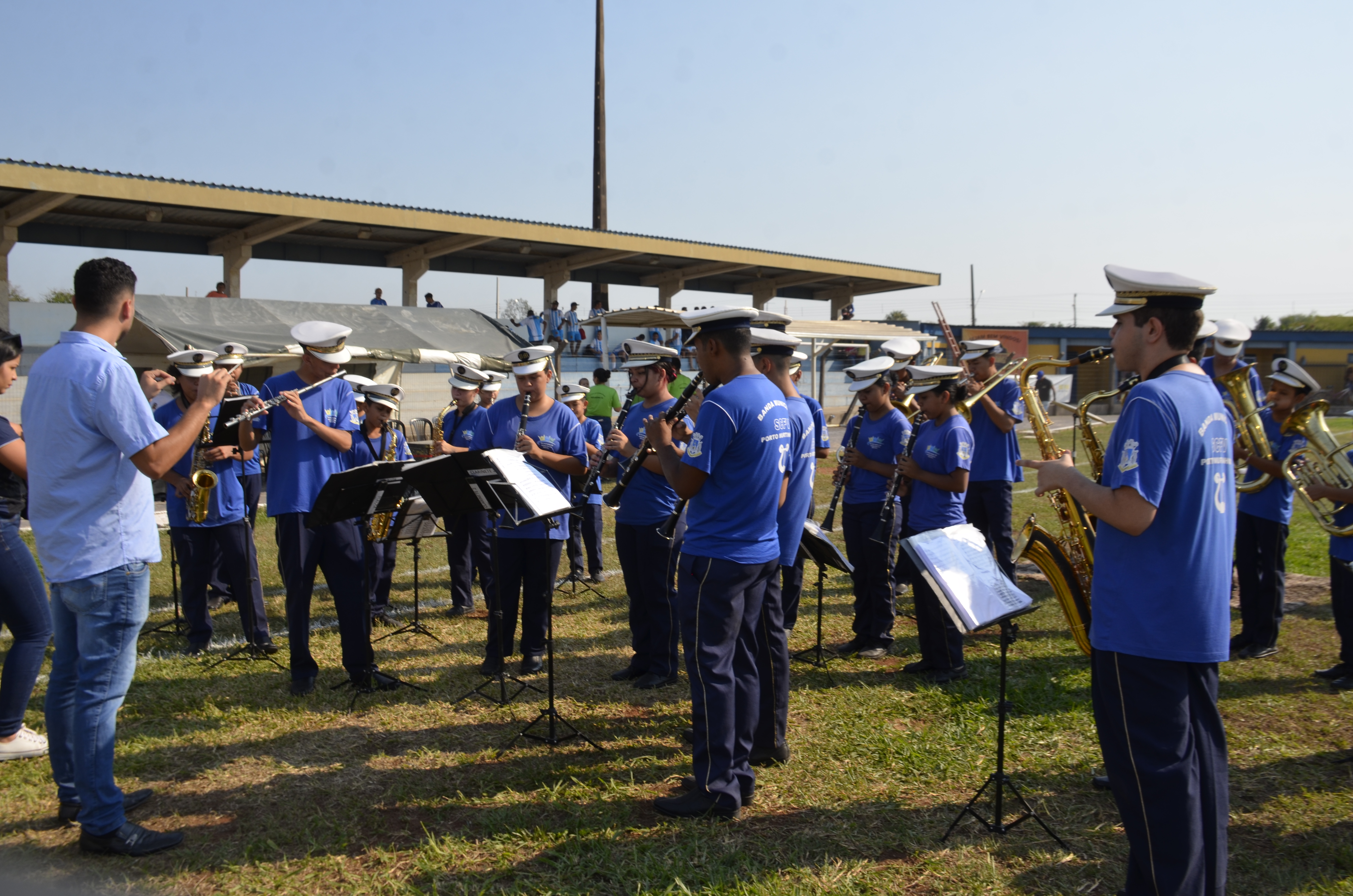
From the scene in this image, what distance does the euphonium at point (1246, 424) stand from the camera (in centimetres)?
588

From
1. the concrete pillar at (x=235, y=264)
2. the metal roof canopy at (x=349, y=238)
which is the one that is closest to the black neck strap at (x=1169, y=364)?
the metal roof canopy at (x=349, y=238)

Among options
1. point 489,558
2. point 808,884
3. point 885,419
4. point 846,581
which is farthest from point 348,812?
point 846,581

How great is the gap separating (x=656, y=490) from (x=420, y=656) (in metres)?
2.20

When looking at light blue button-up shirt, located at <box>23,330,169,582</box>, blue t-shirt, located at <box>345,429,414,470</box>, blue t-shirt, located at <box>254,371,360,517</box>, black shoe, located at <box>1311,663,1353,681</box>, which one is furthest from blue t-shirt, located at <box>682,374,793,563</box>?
black shoe, located at <box>1311,663,1353,681</box>

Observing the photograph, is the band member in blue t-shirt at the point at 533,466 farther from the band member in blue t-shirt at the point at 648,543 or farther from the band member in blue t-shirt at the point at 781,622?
the band member in blue t-shirt at the point at 781,622

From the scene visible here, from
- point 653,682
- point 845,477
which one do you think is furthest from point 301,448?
point 845,477

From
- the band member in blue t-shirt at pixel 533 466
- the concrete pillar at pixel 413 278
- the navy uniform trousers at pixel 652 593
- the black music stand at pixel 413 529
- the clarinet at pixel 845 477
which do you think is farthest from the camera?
the concrete pillar at pixel 413 278

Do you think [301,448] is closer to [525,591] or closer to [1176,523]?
[525,591]

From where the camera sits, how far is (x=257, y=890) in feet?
11.1

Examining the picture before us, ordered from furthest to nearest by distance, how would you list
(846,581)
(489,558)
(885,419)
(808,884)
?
(846,581) < (489,558) < (885,419) < (808,884)

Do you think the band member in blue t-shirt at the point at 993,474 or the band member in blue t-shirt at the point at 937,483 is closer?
the band member in blue t-shirt at the point at 937,483

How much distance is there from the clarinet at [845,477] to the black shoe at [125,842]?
14.6 feet

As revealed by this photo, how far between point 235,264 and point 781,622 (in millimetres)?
18821

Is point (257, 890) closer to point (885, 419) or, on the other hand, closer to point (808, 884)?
point (808, 884)
